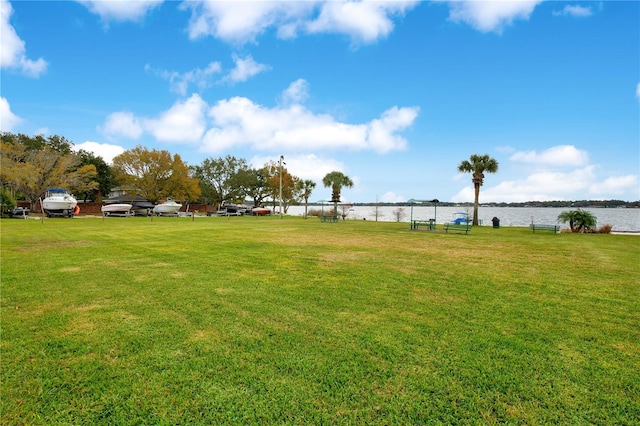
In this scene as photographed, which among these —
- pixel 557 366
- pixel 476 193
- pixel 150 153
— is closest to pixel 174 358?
pixel 557 366

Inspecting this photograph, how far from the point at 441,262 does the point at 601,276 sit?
336 centimetres

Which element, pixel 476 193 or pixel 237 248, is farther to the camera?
pixel 476 193

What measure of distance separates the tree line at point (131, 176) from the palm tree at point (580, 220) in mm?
27106

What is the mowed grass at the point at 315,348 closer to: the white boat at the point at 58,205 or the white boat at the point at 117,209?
the white boat at the point at 58,205

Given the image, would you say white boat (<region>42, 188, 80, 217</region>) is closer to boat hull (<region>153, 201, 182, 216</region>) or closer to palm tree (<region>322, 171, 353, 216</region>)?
boat hull (<region>153, 201, 182, 216</region>)

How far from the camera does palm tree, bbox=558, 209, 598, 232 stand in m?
21.2

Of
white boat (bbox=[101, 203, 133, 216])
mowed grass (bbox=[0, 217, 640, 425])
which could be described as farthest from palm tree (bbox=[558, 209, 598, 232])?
white boat (bbox=[101, 203, 133, 216])

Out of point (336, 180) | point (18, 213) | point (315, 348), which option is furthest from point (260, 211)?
point (315, 348)

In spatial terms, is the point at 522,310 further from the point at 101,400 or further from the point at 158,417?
the point at 101,400

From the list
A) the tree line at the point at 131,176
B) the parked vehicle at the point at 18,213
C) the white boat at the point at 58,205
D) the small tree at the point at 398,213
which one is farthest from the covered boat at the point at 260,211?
the parked vehicle at the point at 18,213

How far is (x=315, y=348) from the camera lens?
3484 millimetres

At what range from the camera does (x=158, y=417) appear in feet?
8.02

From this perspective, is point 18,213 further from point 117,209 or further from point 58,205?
point 117,209

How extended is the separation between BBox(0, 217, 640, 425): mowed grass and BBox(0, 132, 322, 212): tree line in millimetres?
32709
